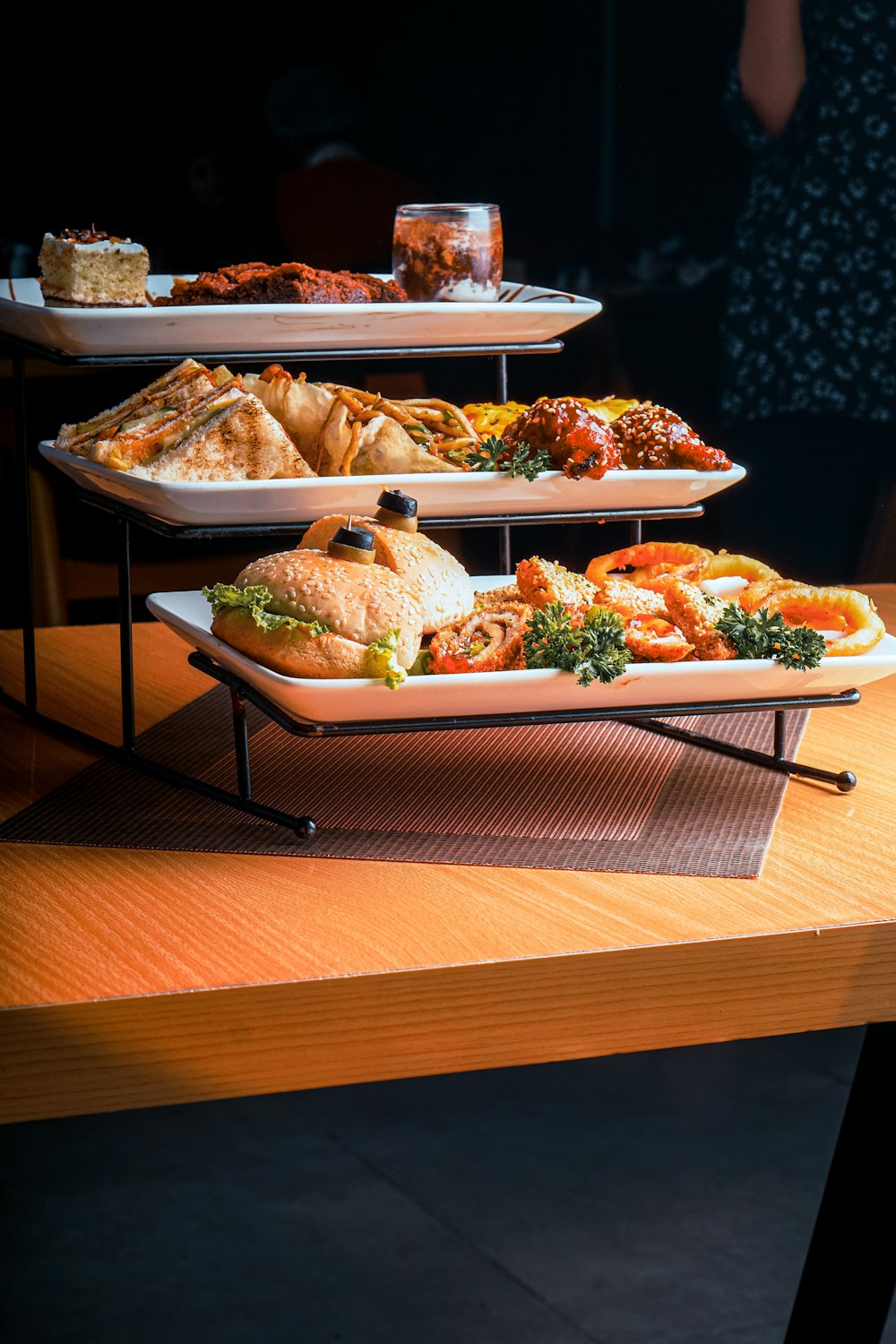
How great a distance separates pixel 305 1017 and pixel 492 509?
0.45 m

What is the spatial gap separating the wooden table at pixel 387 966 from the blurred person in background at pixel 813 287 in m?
2.03

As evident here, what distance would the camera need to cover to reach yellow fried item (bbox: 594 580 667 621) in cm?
107

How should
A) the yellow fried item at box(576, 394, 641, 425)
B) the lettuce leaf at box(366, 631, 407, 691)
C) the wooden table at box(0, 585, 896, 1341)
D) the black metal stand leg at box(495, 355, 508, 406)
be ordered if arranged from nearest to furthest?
the wooden table at box(0, 585, 896, 1341)
the lettuce leaf at box(366, 631, 407, 691)
the yellow fried item at box(576, 394, 641, 425)
the black metal stand leg at box(495, 355, 508, 406)

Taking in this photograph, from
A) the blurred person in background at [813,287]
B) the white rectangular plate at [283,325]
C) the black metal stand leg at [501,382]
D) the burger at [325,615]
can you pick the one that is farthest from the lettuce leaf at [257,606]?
the blurred person in background at [813,287]

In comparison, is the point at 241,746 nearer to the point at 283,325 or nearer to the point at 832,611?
the point at 283,325

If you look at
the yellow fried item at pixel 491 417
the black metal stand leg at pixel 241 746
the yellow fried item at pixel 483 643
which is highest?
the yellow fried item at pixel 491 417

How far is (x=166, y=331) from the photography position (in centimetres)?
111

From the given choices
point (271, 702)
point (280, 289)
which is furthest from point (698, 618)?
point (280, 289)

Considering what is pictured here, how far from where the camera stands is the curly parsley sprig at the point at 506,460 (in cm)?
110

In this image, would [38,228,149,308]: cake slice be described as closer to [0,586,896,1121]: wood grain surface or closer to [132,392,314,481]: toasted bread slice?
[132,392,314,481]: toasted bread slice

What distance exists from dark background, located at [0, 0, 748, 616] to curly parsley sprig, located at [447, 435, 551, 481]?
1636mm

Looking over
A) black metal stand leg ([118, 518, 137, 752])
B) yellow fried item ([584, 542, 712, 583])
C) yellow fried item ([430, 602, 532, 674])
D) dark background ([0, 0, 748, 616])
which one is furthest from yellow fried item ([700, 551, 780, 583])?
dark background ([0, 0, 748, 616])

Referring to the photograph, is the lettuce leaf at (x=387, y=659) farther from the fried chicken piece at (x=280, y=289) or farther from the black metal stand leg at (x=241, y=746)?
the fried chicken piece at (x=280, y=289)

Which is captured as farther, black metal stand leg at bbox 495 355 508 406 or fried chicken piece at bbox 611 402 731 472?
black metal stand leg at bbox 495 355 508 406
